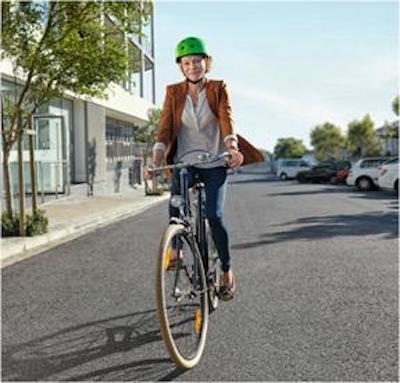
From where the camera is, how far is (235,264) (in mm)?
8055

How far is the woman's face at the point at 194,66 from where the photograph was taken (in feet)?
14.2

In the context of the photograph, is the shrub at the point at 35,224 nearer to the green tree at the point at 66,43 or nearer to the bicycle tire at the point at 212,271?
the green tree at the point at 66,43

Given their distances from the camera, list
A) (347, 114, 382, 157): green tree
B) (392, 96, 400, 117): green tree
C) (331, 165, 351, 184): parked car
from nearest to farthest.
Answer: (331, 165, 351, 184): parked car < (392, 96, 400, 117): green tree < (347, 114, 382, 157): green tree

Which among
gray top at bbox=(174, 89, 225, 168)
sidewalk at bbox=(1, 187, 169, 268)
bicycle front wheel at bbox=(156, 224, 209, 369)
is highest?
gray top at bbox=(174, 89, 225, 168)

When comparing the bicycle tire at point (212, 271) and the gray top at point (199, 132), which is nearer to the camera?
the gray top at point (199, 132)

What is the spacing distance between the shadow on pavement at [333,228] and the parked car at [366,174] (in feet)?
52.4

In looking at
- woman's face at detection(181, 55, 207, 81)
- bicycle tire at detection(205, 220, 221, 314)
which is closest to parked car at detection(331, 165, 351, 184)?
bicycle tire at detection(205, 220, 221, 314)

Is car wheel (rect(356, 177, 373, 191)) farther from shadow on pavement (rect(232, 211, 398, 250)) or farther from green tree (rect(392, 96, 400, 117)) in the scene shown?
green tree (rect(392, 96, 400, 117))

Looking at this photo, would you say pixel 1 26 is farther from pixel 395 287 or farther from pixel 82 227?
pixel 395 287

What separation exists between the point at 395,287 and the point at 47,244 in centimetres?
591

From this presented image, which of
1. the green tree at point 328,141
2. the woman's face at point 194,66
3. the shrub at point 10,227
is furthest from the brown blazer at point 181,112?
the green tree at point 328,141

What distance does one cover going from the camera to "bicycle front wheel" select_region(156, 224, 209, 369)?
12.5ft

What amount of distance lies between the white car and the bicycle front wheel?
74.3 ft

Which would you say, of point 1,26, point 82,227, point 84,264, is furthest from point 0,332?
point 82,227
